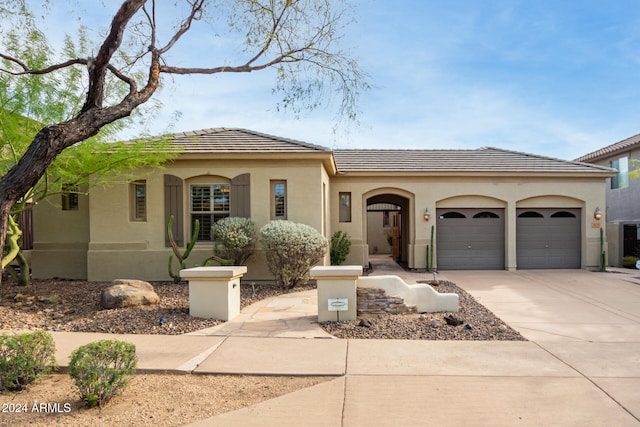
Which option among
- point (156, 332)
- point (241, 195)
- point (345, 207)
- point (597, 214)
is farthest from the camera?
point (345, 207)

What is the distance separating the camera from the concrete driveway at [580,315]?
5344 millimetres

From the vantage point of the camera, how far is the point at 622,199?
19.5m

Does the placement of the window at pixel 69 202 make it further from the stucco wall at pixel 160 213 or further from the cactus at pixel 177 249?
the cactus at pixel 177 249

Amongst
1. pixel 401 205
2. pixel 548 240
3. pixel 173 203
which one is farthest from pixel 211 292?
pixel 548 240

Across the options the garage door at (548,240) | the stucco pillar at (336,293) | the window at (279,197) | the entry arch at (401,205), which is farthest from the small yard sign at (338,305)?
the garage door at (548,240)

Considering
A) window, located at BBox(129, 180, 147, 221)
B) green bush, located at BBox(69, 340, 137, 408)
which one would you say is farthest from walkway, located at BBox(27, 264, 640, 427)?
window, located at BBox(129, 180, 147, 221)

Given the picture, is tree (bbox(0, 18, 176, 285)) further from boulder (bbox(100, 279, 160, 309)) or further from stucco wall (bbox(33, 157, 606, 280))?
boulder (bbox(100, 279, 160, 309))

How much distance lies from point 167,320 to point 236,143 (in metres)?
6.46

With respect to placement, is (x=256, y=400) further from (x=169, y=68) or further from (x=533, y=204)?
(x=533, y=204)

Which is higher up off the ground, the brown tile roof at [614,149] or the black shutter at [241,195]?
the brown tile roof at [614,149]

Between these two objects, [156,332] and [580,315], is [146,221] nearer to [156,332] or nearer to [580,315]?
[156,332]

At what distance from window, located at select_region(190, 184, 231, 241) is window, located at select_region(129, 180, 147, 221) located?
1.38m

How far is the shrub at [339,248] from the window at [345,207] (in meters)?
0.89

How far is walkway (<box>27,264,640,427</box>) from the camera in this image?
4.20 metres
